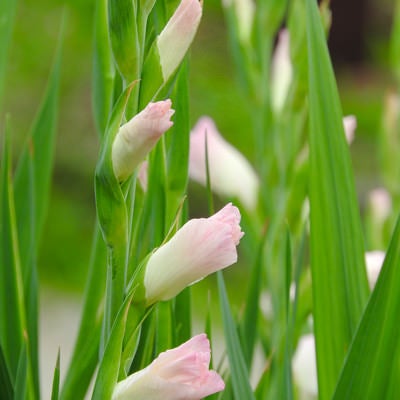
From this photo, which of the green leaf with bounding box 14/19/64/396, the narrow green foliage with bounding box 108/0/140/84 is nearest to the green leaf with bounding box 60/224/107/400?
the green leaf with bounding box 14/19/64/396

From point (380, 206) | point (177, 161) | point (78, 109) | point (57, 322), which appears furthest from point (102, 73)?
point (78, 109)

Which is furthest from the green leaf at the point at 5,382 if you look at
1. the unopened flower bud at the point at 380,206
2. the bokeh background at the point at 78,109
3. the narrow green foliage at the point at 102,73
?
the bokeh background at the point at 78,109

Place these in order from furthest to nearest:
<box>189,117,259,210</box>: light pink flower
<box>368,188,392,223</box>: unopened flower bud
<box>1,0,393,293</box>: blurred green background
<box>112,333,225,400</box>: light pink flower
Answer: <box>1,0,393,293</box>: blurred green background
<box>368,188,392,223</box>: unopened flower bud
<box>189,117,259,210</box>: light pink flower
<box>112,333,225,400</box>: light pink flower

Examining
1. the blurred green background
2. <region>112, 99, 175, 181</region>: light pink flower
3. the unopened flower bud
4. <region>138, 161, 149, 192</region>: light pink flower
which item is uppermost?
<region>112, 99, 175, 181</region>: light pink flower

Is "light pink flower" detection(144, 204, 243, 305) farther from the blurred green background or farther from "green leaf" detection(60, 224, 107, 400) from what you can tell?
the blurred green background

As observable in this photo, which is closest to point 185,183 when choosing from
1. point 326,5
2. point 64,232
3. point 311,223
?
point 311,223

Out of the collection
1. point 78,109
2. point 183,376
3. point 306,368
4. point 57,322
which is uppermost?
point 183,376

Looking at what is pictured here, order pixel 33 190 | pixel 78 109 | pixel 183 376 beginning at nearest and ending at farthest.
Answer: pixel 183 376 → pixel 33 190 → pixel 78 109

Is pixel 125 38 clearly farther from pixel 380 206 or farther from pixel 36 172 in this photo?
pixel 380 206
